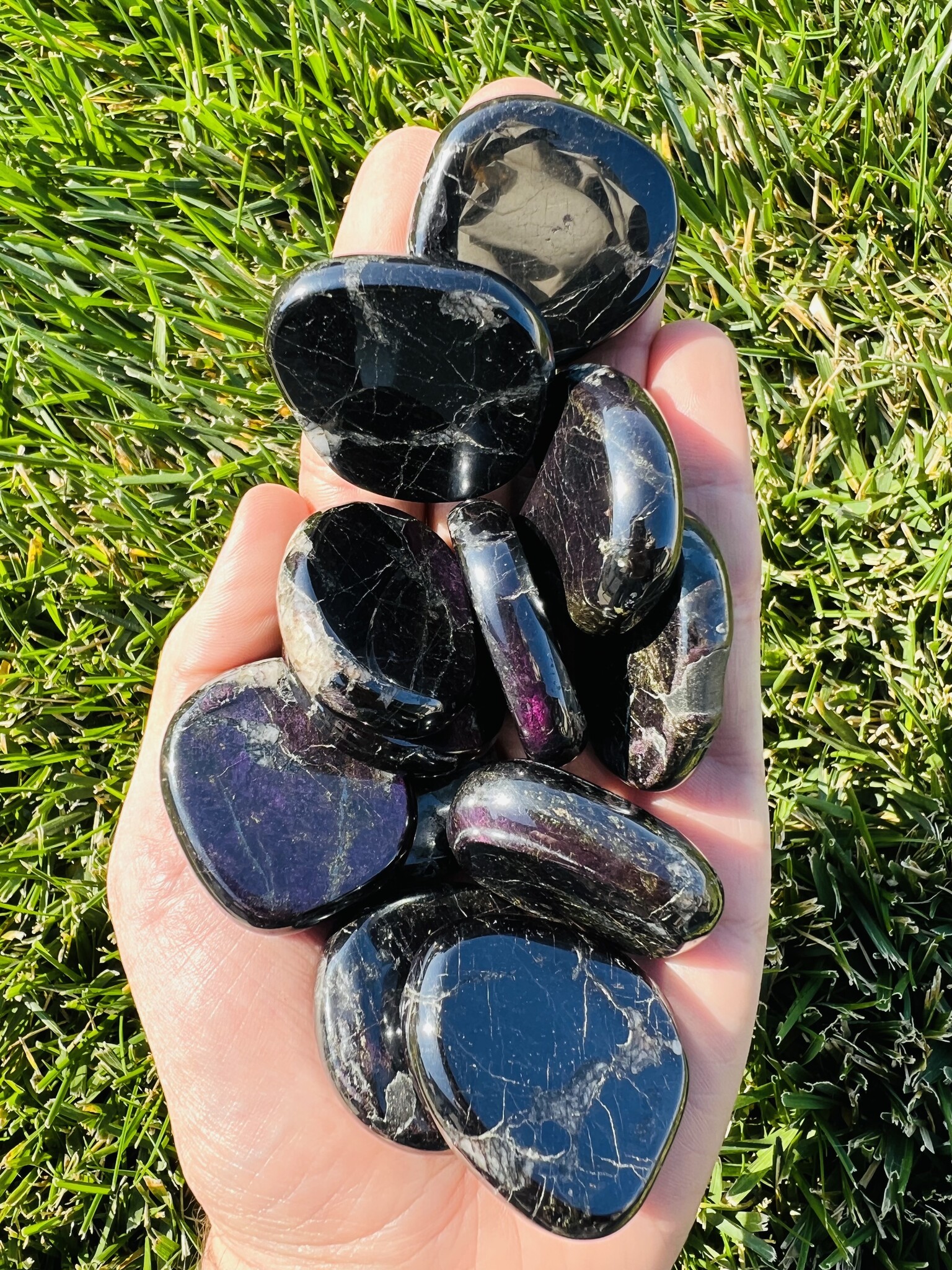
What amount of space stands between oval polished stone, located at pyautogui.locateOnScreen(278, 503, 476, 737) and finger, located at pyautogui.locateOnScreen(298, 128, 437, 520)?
9.5 inches

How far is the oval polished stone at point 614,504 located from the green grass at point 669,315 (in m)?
0.75

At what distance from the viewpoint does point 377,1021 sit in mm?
1884

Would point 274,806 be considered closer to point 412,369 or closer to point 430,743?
point 430,743

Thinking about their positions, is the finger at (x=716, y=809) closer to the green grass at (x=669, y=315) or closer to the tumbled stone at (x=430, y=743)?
the tumbled stone at (x=430, y=743)

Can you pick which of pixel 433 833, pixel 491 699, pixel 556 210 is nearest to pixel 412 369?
pixel 556 210

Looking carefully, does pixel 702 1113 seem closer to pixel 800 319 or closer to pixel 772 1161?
pixel 772 1161

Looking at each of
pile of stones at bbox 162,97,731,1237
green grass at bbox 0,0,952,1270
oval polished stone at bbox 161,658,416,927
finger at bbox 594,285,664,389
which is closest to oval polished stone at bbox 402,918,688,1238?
pile of stones at bbox 162,97,731,1237

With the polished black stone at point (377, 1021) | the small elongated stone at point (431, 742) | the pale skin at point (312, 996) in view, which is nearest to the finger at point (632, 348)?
the pale skin at point (312, 996)

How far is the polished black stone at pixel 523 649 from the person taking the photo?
1.87 meters

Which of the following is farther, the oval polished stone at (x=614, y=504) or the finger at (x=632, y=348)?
the finger at (x=632, y=348)

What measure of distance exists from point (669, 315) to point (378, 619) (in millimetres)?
1203

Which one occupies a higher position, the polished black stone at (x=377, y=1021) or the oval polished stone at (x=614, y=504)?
the oval polished stone at (x=614, y=504)

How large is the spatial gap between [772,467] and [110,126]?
5.96 feet

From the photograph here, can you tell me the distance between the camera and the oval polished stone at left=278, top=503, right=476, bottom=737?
1.88 metres
